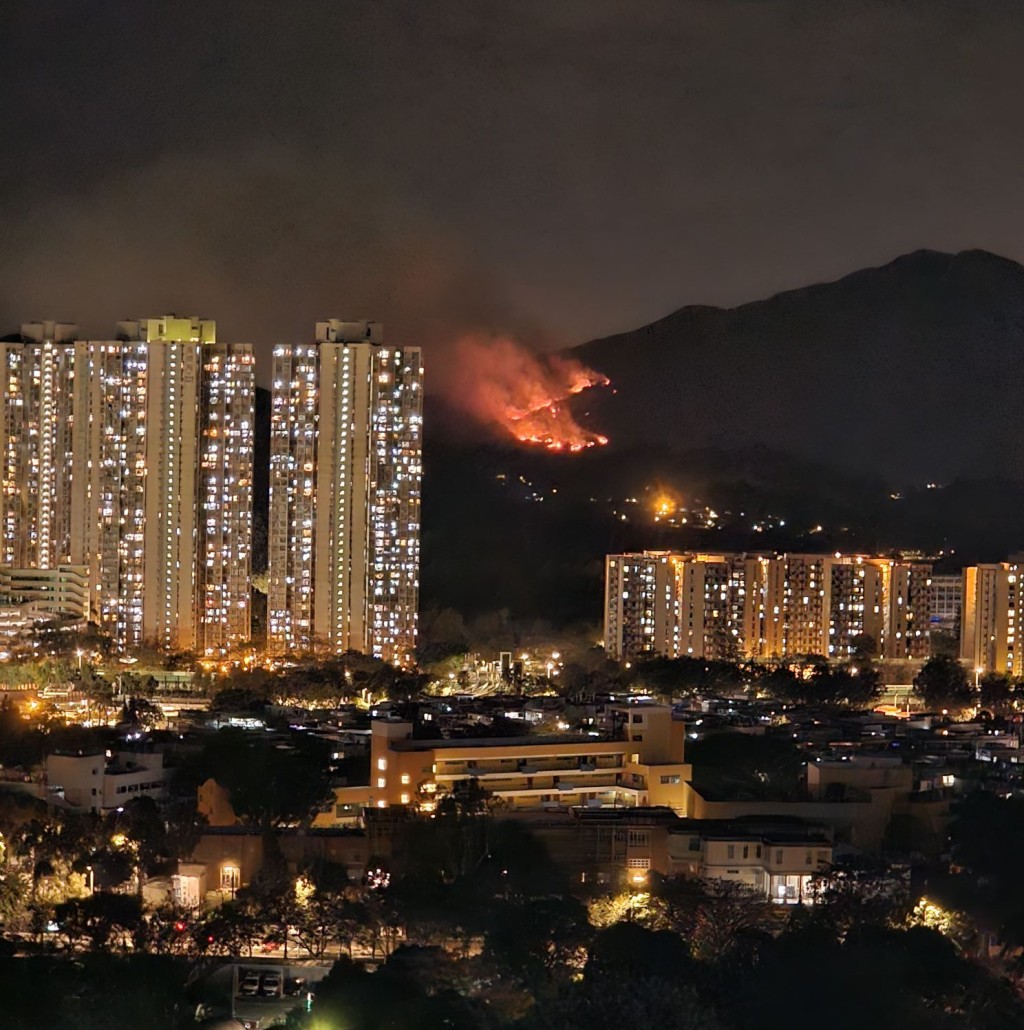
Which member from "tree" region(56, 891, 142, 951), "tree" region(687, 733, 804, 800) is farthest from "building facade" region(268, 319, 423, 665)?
"tree" region(56, 891, 142, 951)

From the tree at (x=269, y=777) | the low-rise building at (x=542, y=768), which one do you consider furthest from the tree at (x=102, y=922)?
the low-rise building at (x=542, y=768)

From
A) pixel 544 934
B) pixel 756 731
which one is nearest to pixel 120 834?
pixel 544 934

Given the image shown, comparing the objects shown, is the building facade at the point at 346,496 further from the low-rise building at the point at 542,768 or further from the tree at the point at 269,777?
the low-rise building at the point at 542,768

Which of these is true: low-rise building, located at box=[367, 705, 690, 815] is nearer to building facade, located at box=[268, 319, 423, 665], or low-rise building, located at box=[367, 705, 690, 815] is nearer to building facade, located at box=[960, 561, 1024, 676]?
building facade, located at box=[268, 319, 423, 665]

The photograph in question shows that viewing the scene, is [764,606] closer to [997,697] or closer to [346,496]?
[997,697]

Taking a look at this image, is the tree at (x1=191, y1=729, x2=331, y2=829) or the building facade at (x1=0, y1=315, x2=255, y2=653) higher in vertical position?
the building facade at (x1=0, y1=315, x2=255, y2=653)

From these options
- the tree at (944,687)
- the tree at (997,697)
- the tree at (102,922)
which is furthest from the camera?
the tree at (944,687)
